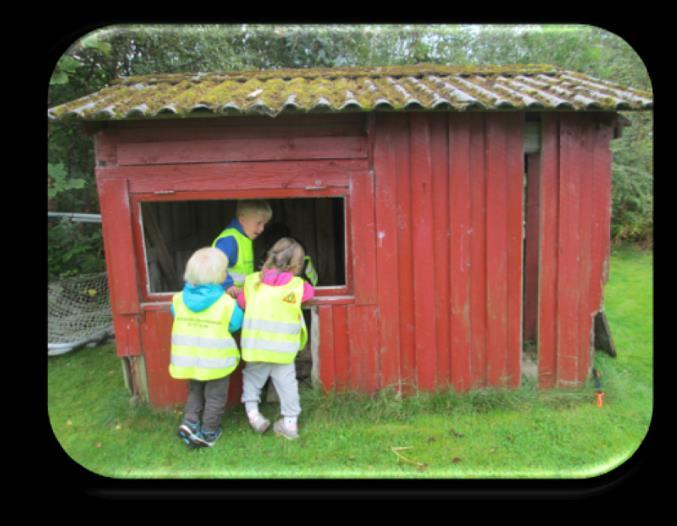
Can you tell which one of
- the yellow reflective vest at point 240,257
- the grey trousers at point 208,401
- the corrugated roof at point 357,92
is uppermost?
the corrugated roof at point 357,92

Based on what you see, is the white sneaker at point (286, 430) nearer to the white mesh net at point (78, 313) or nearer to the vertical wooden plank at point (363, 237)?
the vertical wooden plank at point (363, 237)

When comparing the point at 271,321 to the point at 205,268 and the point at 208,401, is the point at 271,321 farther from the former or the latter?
the point at 208,401

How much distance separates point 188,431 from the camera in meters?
3.82

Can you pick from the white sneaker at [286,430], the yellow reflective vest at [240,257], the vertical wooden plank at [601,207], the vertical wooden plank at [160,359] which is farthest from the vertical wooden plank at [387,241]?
the vertical wooden plank at [160,359]

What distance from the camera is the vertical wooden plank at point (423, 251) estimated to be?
4043mm

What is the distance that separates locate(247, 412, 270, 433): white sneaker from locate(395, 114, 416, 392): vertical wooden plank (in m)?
1.18

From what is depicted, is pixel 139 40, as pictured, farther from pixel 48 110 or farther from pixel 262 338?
pixel 262 338

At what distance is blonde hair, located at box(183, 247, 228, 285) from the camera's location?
3678 millimetres

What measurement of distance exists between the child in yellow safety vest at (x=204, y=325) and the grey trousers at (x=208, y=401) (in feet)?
0.10

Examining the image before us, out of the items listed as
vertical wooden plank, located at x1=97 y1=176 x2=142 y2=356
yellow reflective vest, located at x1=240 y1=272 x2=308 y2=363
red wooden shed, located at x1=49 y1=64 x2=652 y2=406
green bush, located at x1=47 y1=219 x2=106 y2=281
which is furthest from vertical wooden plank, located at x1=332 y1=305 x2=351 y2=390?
green bush, located at x1=47 y1=219 x2=106 y2=281

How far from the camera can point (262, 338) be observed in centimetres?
385

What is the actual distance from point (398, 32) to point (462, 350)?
2525 millimetres

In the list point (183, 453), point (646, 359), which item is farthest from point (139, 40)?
point (646, 359)

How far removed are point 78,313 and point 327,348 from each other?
3.32 metres
